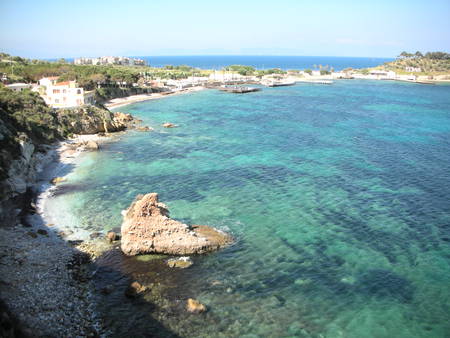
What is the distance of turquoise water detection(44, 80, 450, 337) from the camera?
71.6ft

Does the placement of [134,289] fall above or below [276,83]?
below

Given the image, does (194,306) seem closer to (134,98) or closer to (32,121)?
(32,121)

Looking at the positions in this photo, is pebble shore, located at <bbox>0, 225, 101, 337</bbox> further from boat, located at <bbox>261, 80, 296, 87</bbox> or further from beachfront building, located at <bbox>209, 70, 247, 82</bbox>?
beachfront building, located at <bbox>209, 70, 247, 82</bbox>

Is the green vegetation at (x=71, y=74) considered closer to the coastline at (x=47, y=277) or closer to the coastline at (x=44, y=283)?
the coastline at (x=47, y=277)

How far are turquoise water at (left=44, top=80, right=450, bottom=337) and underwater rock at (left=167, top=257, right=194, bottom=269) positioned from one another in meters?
0.63

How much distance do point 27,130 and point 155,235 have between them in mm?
35216

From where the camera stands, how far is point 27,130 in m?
52.4

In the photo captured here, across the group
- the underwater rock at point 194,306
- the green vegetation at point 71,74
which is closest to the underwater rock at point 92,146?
the underwater rock at point 194,306

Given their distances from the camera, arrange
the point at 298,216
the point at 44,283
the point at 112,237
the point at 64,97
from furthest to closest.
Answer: the point at 64,97 < the point at 298,216 < the point at 112,237 < the point at 44,283

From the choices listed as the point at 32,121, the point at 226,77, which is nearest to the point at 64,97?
the point at 32,121

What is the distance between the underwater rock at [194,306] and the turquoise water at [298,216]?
479 mm

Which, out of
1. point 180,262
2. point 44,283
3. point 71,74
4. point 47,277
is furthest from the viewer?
point 71,74

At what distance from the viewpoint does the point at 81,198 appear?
125 ft

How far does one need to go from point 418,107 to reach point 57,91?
322 feet
